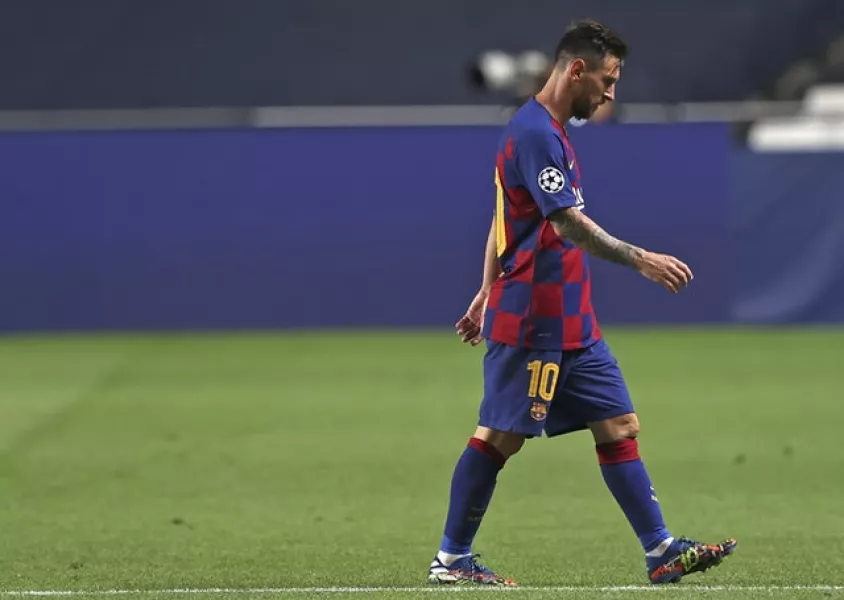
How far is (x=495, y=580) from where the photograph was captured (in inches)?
252

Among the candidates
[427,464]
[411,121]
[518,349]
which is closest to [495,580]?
[518,349]

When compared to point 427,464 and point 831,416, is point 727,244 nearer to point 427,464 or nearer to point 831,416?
point 831,416

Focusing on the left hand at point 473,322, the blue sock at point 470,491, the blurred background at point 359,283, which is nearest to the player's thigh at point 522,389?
the blue sock at point 470,491

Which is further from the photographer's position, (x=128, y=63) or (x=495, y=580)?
(x=128, y=63)

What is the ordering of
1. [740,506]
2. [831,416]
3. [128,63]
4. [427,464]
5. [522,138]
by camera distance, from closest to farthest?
1. [522,138]
2. [740,506]
3. [427,464]
4. [831,416]
5. [128,63]

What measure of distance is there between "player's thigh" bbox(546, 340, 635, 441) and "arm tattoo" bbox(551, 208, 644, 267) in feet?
1.75

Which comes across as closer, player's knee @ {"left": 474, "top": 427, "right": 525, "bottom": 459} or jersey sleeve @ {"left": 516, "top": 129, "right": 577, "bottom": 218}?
jersey sleeve @ {"left": 516, "top": 129, "right": 577, "bottom": 218}

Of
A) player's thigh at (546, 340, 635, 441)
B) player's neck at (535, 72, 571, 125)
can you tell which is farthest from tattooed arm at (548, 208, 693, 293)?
player's thigh at (546, 340, 635, 441)

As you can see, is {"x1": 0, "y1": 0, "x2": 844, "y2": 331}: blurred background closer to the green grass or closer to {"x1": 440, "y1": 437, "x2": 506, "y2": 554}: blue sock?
the green grass

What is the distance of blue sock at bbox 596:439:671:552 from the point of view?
253 inches

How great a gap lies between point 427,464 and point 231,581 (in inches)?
145

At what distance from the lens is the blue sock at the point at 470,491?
255 inches

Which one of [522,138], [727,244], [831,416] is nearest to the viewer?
[522,138]

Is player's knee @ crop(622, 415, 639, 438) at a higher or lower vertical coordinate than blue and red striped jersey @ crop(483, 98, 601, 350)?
lower
